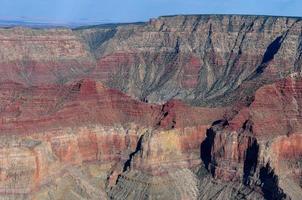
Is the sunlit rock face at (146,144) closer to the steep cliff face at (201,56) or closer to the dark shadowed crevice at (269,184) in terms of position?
the dark shadowed crevice at (269,184)

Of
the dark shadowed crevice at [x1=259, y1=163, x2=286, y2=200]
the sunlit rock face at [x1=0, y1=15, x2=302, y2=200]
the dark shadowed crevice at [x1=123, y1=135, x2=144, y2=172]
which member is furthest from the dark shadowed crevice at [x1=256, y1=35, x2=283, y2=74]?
the dark shadowed crevice at [x1=259, y1=163, x2=286, y2=200]

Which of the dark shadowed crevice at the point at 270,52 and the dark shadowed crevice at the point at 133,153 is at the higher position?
the dark shadowed crevice at the point at 270,52

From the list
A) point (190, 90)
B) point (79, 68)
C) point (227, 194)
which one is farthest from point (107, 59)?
point (227, 194)

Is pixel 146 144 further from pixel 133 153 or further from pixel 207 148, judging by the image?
pixel 207 148

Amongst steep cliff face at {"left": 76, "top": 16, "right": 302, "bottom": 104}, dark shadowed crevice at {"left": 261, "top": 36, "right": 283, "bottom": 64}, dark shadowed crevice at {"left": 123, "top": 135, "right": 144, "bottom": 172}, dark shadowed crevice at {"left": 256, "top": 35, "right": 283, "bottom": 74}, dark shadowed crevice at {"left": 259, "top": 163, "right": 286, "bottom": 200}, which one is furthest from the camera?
dark shadowed crevice at {"left": 261, "top": 36, "right": 283, "bottom": 64}

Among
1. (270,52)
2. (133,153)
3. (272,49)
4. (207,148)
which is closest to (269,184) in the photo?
(207,148)

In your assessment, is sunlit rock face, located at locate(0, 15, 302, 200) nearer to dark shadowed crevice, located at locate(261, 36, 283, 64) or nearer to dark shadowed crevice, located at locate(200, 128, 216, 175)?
dark shadowed crevice, located at locate(200, 128, 216, 175)

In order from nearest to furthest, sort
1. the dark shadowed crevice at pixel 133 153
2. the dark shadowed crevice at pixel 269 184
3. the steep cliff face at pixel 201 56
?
the dark shadowed crevice at pixel 269 184 < the dark shadowed crevice at pixel 133 153 < the steep cliff face at pixel 201 56

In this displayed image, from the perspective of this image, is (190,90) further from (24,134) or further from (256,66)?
(24,134)

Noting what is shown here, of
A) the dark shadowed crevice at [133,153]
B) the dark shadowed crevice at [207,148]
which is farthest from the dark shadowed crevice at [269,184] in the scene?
the dark shadowed crevice at [133,153]
